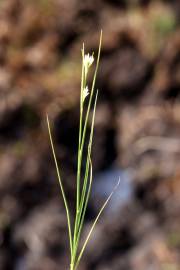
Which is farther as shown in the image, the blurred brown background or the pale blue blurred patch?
the pale blue blurred patch

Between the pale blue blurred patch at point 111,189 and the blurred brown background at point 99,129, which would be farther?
the pale blue blurred patch at point 111,189

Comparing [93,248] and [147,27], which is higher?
[147,27]

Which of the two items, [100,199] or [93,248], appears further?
[100,199]

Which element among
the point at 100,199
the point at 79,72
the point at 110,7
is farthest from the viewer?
the point at 110,7

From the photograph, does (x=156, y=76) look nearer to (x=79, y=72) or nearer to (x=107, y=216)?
(x=79, y=72)

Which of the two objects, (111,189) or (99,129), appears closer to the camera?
(111,189)

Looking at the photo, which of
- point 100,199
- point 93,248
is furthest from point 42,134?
point 93,248

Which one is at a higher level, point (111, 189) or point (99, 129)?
point (99, 129)

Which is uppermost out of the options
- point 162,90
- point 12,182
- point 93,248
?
point 162,90
